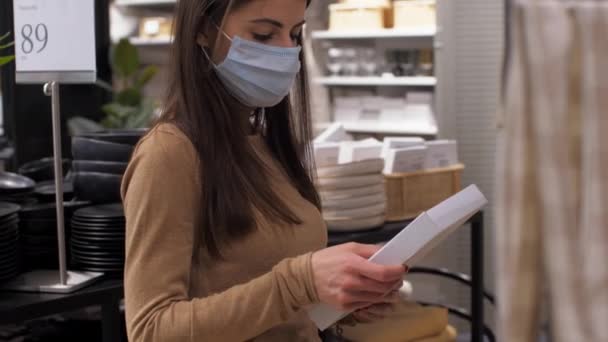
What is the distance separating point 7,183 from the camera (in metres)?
2.29

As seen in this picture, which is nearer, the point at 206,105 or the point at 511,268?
the point at 511,268

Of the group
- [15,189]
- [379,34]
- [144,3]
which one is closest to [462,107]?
[379,34]

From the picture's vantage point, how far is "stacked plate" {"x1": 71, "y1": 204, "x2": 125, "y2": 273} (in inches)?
79.8

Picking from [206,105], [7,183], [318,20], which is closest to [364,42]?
[318,20]

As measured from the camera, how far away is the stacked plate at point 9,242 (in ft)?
6.33

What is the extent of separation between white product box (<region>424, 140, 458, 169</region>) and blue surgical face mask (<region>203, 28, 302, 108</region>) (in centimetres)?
144

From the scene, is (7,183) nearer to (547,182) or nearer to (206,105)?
(206,105)

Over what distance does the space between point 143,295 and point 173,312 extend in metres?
0.06

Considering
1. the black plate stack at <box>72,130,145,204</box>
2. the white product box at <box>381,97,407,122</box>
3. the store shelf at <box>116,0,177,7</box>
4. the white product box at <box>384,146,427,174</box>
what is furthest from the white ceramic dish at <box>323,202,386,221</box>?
the store shelf at <box>116,0,177,7</box>

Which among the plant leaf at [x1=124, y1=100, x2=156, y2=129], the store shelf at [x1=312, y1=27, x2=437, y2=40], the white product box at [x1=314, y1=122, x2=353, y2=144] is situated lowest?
the white product box at [x1=314, y1=122, x2=353, y2=144]

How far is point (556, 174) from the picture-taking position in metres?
0.78

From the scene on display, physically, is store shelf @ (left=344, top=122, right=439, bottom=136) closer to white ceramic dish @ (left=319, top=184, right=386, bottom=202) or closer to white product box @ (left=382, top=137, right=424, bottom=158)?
white product box @ (left=382, top=137, right=424, bottom=158)

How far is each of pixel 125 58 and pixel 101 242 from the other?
369 cm

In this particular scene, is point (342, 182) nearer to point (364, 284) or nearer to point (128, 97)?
point (364, 284)
